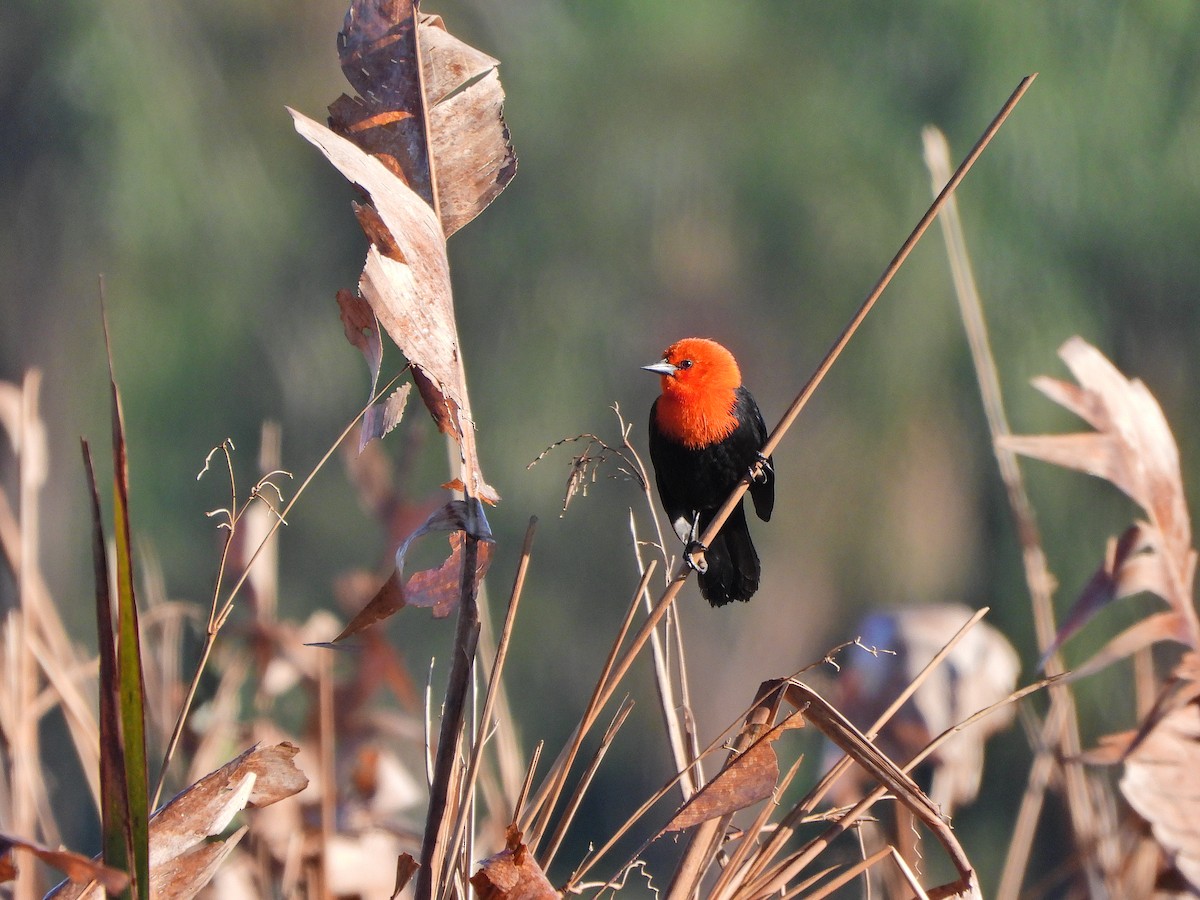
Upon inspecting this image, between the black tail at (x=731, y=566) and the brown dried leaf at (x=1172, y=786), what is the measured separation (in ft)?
1.70

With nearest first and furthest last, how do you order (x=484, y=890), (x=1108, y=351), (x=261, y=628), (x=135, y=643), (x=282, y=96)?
(x=135, y=643), (x=484, y=890), (x=261, y=628), (x=1108, y=351), (x=282, y=96)

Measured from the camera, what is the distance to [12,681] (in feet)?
4.99

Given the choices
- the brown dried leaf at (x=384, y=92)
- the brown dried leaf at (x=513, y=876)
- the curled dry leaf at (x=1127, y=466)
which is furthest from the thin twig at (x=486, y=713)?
the curled dry leaf at (x=1127, y=466)

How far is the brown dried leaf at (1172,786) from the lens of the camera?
54.0 inches

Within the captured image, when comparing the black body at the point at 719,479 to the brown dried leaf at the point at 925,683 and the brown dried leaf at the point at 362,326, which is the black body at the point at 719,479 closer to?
Result: the brown dried leaf at the point at 925,683

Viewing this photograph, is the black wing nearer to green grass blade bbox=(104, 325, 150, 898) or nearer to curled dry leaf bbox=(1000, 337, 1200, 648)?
curled dry leaf bbox=(1000, 337, 1200, 648)

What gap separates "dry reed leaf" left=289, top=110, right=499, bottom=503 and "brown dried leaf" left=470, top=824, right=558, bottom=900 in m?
Result: 0.26

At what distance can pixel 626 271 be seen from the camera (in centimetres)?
693

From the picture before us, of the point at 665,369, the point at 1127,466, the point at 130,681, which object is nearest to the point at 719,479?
the point at 665,369

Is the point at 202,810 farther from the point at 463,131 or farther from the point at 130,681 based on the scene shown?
the point at 463,131

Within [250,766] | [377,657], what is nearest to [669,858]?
[377,657]

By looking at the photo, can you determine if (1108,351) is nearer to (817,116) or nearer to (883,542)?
(883,542)

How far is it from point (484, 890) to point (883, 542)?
19.9 feet

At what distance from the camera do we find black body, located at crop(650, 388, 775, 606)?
1.88 m
